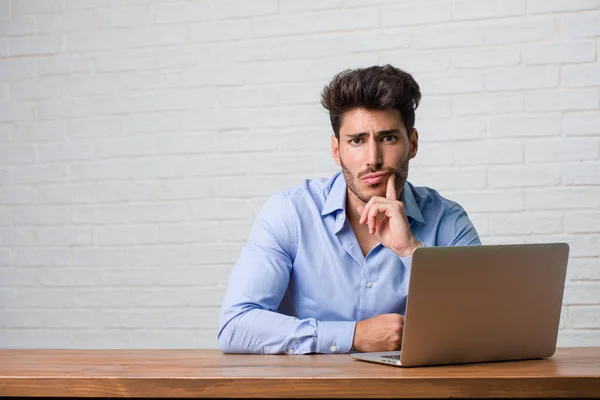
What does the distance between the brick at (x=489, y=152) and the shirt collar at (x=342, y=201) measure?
820 millimetres

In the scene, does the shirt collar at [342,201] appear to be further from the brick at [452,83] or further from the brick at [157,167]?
the brick at [157,167]

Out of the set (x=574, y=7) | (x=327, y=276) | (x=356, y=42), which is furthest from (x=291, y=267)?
(x=574, y=7)

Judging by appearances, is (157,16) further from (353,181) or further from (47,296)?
(353,181)

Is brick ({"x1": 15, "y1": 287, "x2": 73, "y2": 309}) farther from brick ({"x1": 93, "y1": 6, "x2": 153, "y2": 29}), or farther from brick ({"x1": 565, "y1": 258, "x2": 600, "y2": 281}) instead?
brick ({"x1": 565, "y1": 258, "x2": 600, "y2": 281})

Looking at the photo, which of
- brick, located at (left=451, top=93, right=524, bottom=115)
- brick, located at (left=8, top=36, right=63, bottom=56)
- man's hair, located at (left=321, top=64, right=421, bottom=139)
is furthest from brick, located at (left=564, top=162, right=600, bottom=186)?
brick, located at (left=8, top=36, right=63, bottom=56)

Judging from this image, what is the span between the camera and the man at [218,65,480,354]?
2279 millimetres

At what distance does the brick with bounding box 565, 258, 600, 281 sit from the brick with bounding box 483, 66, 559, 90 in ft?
1.64

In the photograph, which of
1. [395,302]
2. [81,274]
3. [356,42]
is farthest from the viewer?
[81,274]

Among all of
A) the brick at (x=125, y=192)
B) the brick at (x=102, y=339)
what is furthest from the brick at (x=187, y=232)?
the brick at (x=102, y=339)

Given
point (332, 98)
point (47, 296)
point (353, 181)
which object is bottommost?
point (47, 296)

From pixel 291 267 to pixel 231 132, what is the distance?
123 centimetres

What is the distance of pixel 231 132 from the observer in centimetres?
346

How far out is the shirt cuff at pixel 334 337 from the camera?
6.46ft

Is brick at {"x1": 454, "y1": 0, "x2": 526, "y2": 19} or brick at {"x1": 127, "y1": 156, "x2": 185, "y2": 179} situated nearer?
brick at {"x1": 454, "y1": 0, "x2": 526, "y2": 19}
